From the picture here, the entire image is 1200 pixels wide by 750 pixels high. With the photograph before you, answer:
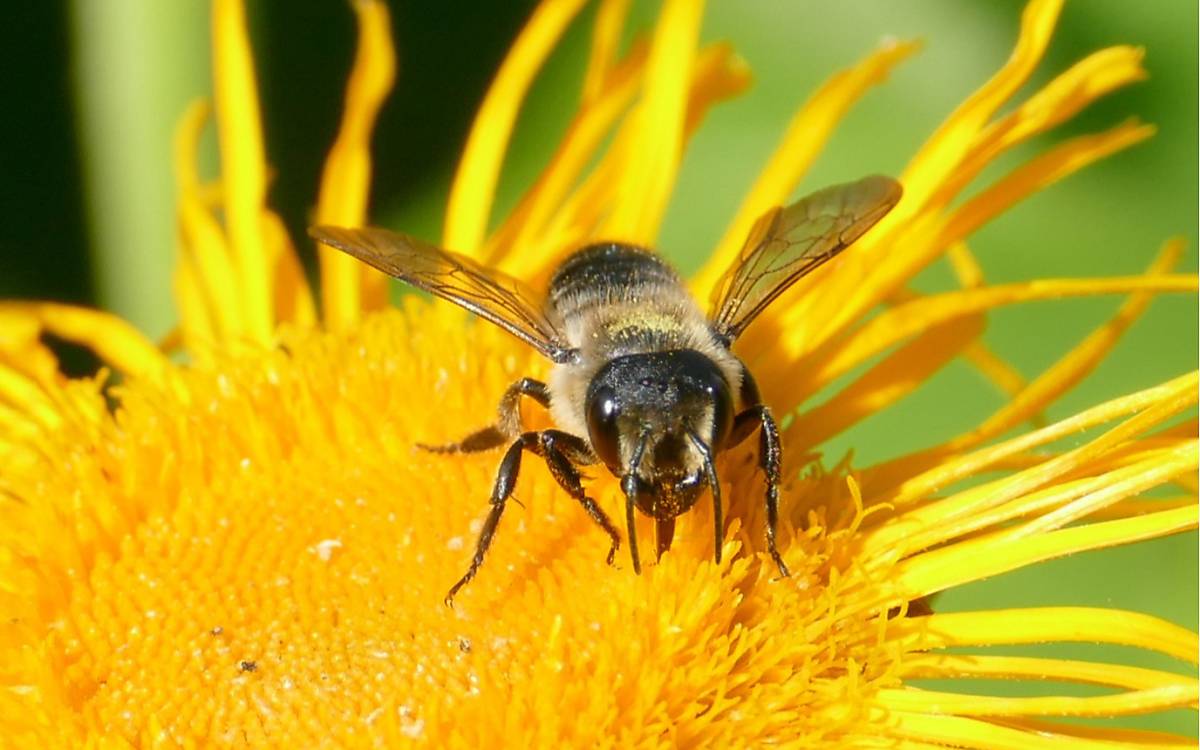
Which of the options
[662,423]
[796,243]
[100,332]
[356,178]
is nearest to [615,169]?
[356,178]

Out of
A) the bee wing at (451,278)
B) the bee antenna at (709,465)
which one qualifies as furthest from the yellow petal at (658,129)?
the bee antenna at (709,465)

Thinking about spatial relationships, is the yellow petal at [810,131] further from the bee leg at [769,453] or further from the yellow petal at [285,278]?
the yellow petal at [285,278]

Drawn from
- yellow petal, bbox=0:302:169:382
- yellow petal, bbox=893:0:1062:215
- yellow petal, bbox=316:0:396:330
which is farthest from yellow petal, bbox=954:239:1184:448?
yellow petal, bbox=0:302:169:382

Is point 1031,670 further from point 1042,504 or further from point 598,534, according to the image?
point 598,534

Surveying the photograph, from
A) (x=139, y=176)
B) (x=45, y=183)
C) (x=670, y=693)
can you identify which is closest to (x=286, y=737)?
(x=670, y=693)

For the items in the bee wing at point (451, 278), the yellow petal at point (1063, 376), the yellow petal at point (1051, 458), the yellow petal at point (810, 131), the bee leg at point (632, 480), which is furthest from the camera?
the yellow petal at point (810, 131)

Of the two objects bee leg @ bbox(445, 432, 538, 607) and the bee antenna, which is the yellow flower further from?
the bee antenna
